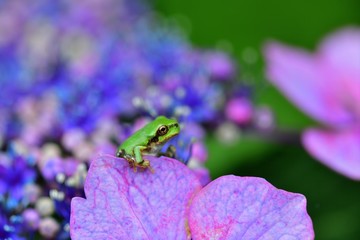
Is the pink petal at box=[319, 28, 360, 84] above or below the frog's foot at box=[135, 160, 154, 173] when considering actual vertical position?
above

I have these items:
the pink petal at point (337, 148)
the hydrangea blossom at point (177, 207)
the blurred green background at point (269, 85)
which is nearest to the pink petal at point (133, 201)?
the hydrangea blossom at point (177, 207)

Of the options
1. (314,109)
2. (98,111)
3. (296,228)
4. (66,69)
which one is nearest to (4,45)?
(66,69)

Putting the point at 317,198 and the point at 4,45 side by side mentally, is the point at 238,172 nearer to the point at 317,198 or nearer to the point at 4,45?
the point at 317,198

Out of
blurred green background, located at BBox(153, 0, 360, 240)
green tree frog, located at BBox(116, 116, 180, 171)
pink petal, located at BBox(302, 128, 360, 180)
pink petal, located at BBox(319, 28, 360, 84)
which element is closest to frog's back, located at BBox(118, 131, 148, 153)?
green tree frog, located at BBox(116, 116, 180, 171)

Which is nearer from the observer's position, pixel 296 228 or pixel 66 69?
pixel 296 228

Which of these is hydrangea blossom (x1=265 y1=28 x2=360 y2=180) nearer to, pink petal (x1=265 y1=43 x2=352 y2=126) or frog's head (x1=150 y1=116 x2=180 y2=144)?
pink petal (x1=265 y1=43 x2=352 y2=126)

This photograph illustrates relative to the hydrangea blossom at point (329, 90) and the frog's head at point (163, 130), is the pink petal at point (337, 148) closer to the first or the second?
the hydrangea blossom at point (329, 90)
